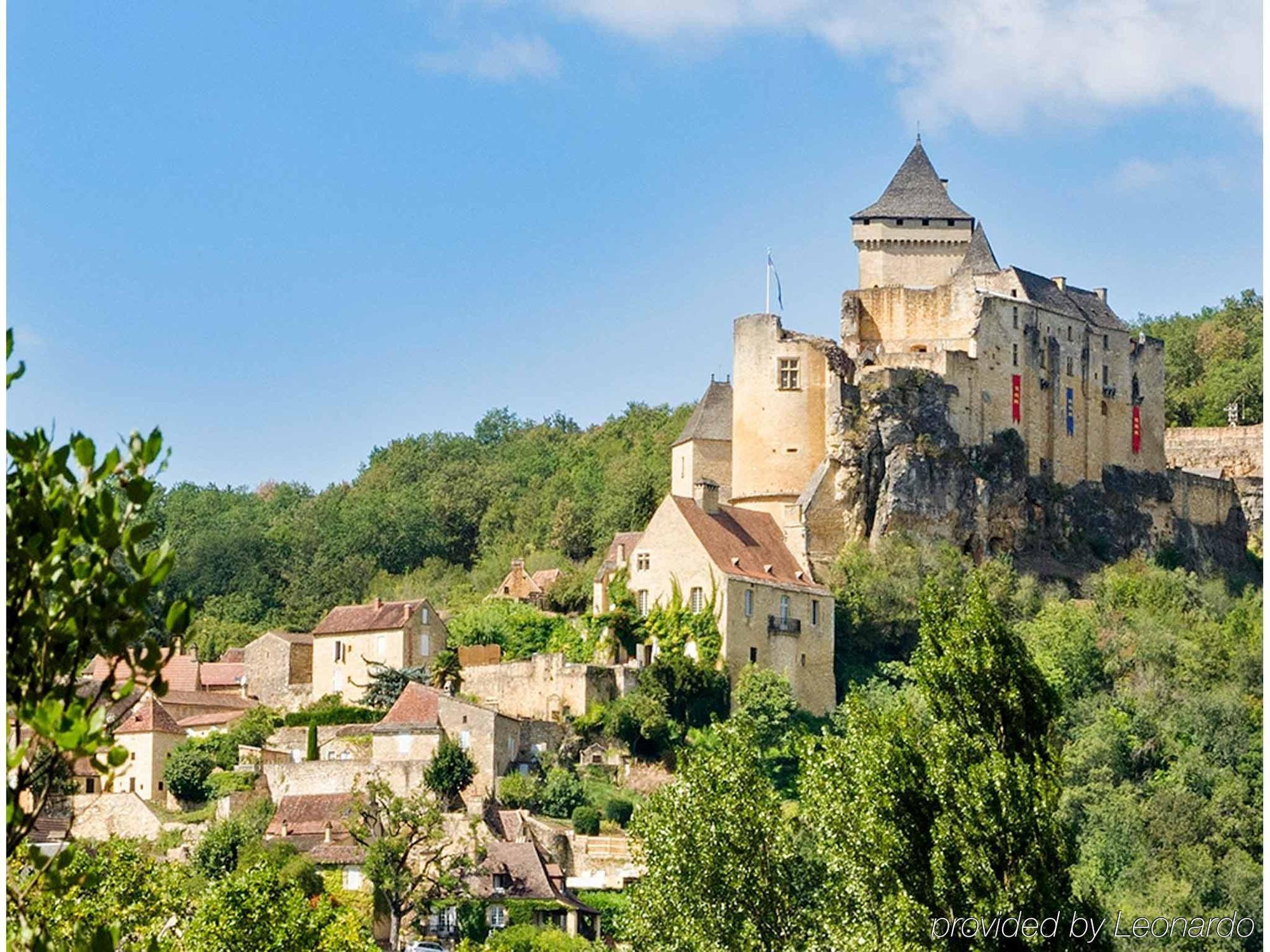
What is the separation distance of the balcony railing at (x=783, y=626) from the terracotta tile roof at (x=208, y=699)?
14.5 metres

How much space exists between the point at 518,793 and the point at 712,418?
16120mm

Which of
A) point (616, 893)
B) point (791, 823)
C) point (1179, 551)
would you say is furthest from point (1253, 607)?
point (791, 823)

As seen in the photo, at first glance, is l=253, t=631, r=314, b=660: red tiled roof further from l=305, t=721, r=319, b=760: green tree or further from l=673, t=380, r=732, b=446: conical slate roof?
l=673, t=380, r=732, b=446: conical slate roof

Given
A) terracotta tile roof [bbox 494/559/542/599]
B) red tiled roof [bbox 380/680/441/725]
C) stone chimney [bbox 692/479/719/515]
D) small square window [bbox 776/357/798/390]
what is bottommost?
red tiled roof [bbox 380/680/441/725]

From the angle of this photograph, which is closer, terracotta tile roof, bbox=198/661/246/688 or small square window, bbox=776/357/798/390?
small square window, bbox=776/357/798/390

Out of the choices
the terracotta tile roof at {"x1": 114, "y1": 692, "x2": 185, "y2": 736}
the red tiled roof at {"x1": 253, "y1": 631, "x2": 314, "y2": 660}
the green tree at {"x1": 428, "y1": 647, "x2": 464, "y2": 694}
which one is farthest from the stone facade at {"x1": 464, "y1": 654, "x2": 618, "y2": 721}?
the red tiled roof at {"x1": 253, "y1": 631, "x2": 314, "y2": 660}

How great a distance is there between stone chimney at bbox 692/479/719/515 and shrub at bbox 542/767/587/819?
32.2 ft

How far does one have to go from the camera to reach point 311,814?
56.2 meters

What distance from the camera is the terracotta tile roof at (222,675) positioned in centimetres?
6931

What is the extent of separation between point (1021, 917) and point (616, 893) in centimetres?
2621

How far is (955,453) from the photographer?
67.9m

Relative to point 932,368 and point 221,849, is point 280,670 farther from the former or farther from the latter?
point 932,368

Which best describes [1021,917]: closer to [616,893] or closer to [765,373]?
[616,893]

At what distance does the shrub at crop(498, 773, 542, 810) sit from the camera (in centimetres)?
5612
